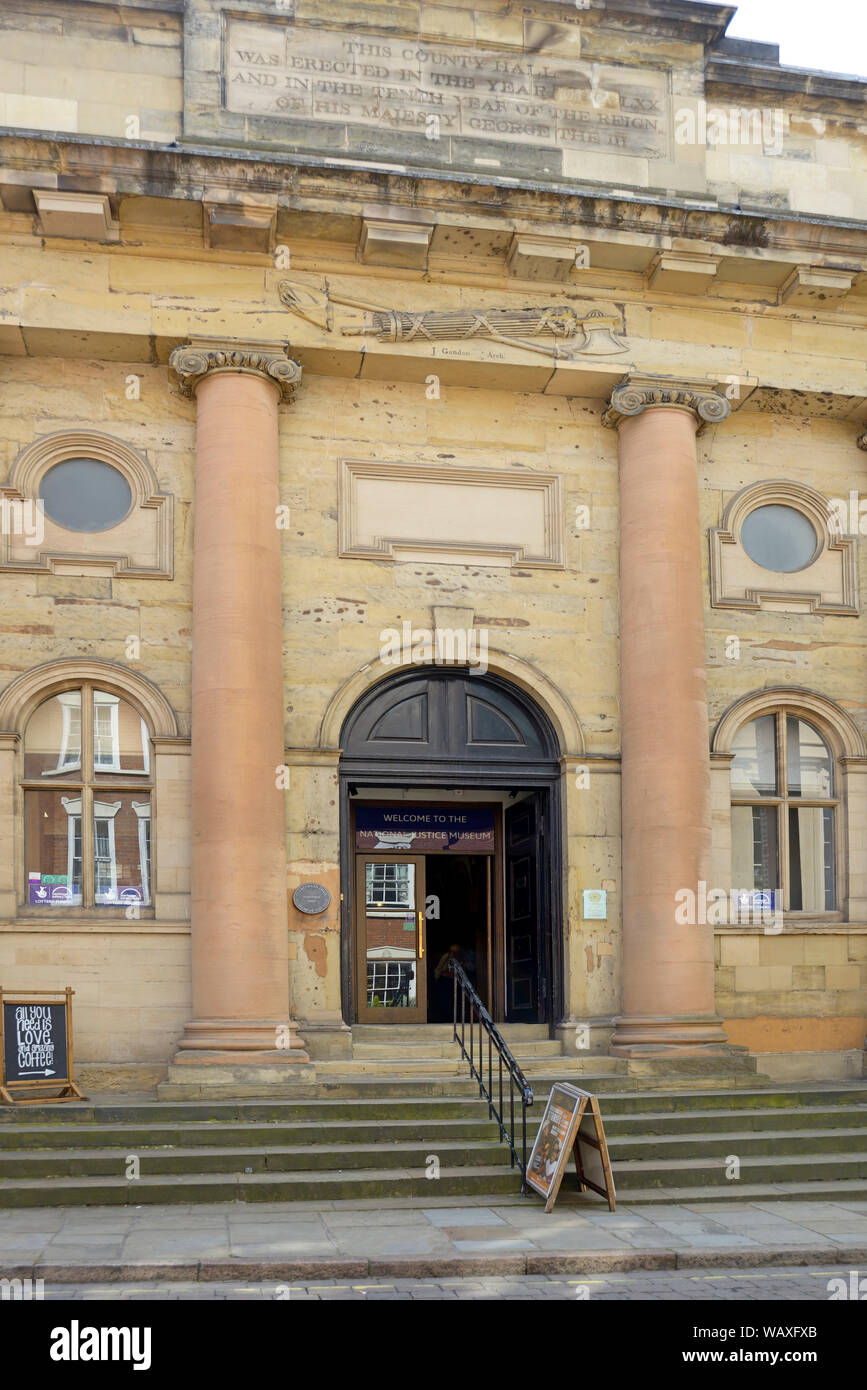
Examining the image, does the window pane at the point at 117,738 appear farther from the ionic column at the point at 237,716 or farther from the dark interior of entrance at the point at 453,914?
the dark interior of entrance at the point at 453,914

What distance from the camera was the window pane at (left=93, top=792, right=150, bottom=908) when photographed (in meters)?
13.5

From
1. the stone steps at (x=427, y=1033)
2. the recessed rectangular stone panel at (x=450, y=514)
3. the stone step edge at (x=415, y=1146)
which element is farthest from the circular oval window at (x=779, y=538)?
the stone step edge at (x=415, y=1146)

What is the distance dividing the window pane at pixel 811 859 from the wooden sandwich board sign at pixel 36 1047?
748cm

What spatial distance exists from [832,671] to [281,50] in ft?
28.0

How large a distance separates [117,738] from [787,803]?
6936mm

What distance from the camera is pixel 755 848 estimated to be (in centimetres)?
1510

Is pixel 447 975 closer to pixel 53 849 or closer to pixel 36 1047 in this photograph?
pixel 53 849

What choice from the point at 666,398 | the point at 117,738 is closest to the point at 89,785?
the point at 117,738

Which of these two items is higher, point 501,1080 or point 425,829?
point 425,829

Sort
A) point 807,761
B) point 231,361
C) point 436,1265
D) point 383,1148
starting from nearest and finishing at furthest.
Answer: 1. point 436,1265
2. point 383,1148
3. point 231,361
4. point 807,761

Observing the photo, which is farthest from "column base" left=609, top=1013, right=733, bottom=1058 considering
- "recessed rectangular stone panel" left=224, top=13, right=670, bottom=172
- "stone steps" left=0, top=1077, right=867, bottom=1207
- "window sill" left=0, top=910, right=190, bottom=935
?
"recessed rectangular stone panel" left=224, top=13, right=670, bottom=172

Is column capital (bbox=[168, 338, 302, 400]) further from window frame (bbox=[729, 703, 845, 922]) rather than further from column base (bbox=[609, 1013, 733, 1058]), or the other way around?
column base (bbox=[609, 1013, 733, 1058])

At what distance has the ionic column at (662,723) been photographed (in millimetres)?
13781

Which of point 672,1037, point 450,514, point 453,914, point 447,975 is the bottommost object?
point 672,1037
